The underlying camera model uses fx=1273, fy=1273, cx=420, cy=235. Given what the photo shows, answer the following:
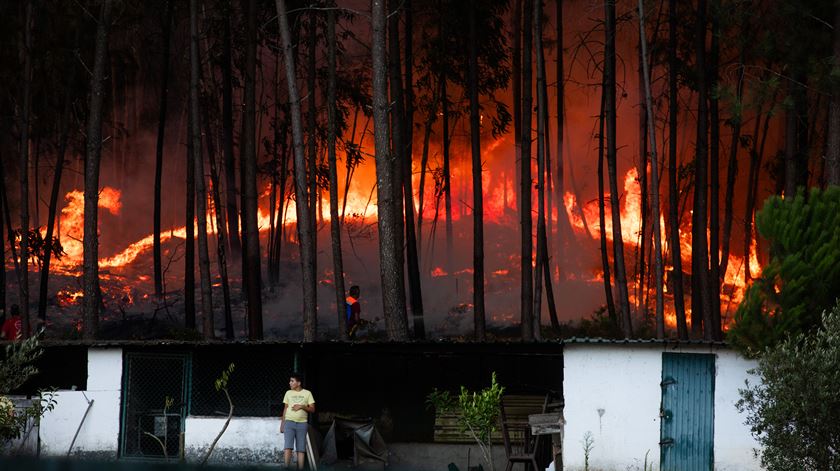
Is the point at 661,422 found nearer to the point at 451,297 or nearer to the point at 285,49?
the point at 285,49

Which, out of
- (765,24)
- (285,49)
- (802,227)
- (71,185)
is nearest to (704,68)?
(765,24)

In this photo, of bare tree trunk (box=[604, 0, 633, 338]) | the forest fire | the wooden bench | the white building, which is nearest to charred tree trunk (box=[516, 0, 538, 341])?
bare tree trunk (box=[604, 0, 633, 338])

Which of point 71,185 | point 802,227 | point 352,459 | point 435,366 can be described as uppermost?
point 71,185

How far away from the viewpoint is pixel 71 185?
4041 centimetres

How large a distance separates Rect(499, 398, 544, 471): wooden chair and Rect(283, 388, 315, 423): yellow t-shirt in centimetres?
272

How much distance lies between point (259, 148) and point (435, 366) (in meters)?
18.1

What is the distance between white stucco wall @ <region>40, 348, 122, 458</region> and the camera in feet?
59.5

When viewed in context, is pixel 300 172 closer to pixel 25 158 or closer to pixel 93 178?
pixel 93 178

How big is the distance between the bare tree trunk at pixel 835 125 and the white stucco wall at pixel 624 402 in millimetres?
4925

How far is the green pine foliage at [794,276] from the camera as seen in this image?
15.2 m

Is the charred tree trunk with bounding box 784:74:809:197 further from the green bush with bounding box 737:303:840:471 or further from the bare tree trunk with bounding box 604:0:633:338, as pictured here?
the green bush with bounding box 737:303:840:471

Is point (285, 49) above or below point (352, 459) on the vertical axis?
above

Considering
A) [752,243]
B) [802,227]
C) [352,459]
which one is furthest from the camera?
[752,243]

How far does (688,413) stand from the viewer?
16.8 m
